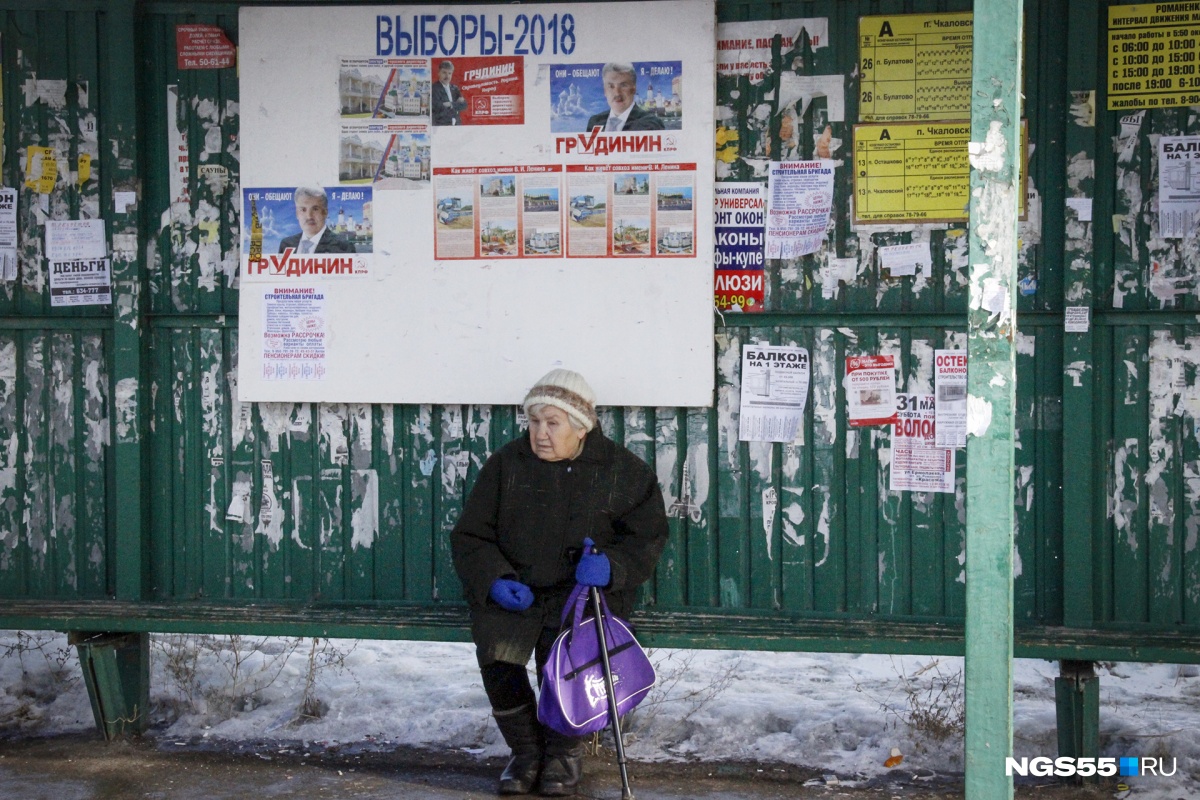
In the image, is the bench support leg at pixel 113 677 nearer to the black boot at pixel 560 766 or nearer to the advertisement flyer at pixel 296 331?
the advertisement flyer at pixel 296 331

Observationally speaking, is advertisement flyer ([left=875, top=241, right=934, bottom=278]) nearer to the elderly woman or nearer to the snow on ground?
the elderly woman

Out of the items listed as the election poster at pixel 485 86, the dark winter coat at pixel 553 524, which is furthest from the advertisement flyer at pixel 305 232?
the dark winter coat at pixel 553 524

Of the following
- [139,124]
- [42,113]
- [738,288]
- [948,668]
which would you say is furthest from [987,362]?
[42,113]

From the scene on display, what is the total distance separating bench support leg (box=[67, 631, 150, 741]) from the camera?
5605mm

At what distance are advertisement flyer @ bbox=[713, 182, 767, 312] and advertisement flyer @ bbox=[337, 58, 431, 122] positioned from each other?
134 cm

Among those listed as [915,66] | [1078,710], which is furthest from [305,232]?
[1078,710]

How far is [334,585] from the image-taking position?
5.80 metres

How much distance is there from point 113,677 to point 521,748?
6.20 ft

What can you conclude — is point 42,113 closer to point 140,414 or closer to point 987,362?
point 140,414

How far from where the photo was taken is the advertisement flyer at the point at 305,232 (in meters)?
5.64

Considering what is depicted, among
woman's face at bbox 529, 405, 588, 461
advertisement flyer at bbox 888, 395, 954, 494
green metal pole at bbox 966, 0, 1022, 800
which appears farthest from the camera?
advertisement flyer at bbox 888, 395, 954, 494

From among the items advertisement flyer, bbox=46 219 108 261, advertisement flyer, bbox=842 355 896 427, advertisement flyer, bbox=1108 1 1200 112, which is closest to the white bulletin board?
advertisement flyer, bbox=842 355 896 427

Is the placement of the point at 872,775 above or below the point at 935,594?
below

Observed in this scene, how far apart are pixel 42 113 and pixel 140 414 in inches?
56.1
